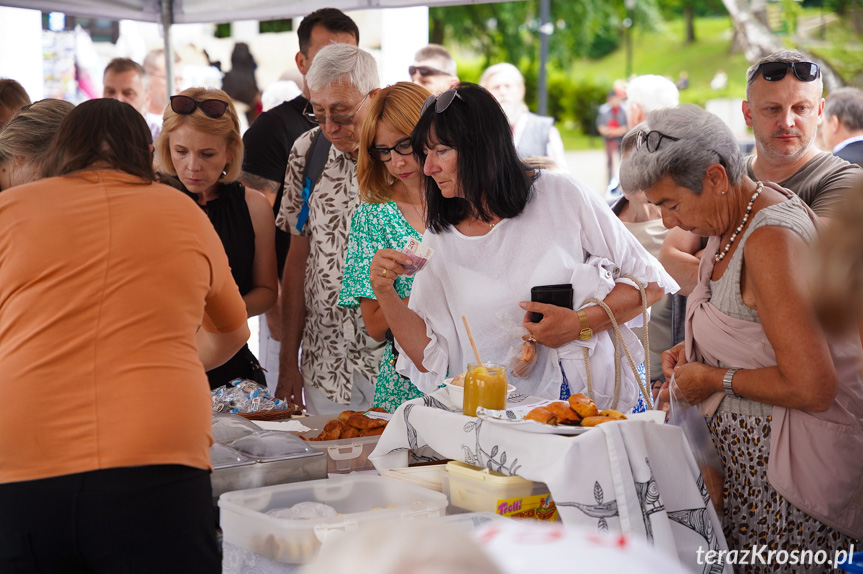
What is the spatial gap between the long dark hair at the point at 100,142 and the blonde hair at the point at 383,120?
1.08 metres

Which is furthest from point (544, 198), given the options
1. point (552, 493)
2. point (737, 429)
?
point (552, 493)

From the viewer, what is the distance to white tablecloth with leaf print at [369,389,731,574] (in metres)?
1.72

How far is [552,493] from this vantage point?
5.66ft

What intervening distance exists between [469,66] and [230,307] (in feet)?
71.4

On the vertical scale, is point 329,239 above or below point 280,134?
below

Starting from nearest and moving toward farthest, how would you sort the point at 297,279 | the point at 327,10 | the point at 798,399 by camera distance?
the point at 798,399 → the point at 297,279 → the point at 327,10

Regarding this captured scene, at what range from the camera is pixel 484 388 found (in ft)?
6.43

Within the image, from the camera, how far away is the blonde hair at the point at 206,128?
3074mm

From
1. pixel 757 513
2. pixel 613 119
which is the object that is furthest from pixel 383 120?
pixel 613 119

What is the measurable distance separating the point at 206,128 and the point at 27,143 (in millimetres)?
881

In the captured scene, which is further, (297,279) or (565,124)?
(565,124)

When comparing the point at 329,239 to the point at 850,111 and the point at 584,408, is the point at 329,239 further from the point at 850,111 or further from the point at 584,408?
the point at 850,111

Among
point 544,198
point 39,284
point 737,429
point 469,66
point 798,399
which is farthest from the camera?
point 469,66

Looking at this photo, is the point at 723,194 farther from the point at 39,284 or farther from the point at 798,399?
the point at 39,284
